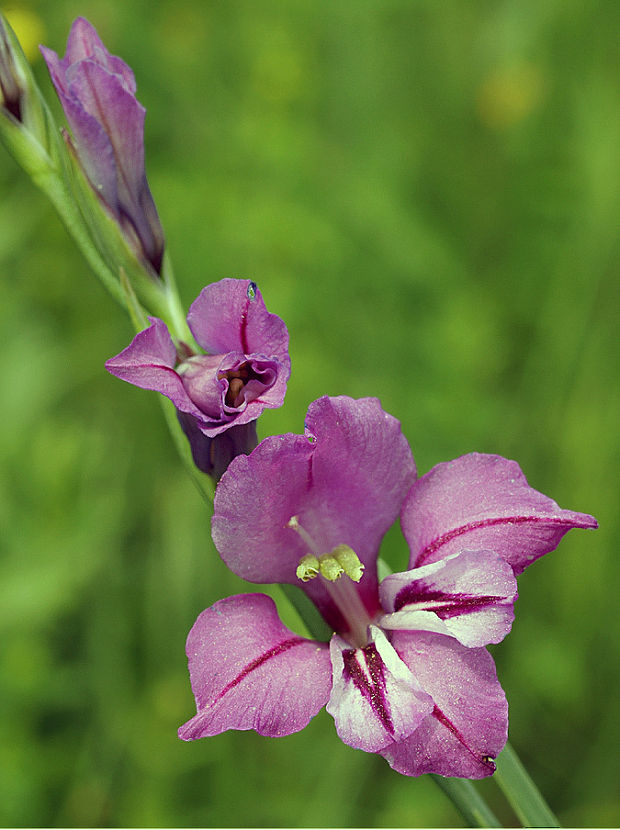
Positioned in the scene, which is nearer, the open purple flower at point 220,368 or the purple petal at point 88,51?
the open purple flower at point 220,368

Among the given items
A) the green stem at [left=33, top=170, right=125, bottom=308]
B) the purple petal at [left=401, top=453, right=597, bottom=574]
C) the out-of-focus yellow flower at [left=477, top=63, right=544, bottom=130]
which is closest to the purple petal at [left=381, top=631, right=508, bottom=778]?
the purple petal at [left=401, top=453, right=597, bottom=574]

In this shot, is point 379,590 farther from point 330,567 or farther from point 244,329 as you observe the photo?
point 244,329

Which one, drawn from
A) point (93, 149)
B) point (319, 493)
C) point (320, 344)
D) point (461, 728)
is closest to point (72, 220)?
point (93, 149)

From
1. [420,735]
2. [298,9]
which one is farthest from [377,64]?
[420,735]

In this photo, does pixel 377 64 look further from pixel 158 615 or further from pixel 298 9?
pixel 158 615

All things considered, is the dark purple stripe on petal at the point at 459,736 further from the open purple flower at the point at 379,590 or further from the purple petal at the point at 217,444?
the purple petal at the point at 217,444

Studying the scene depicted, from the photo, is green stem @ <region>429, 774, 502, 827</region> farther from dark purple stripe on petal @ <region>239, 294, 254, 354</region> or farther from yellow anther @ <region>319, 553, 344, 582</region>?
dark purple stripe on petal @ <region>239, 294, 254, 354</region>

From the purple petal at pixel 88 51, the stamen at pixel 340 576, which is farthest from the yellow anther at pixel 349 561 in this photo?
the purple petal at pixel 88 51
